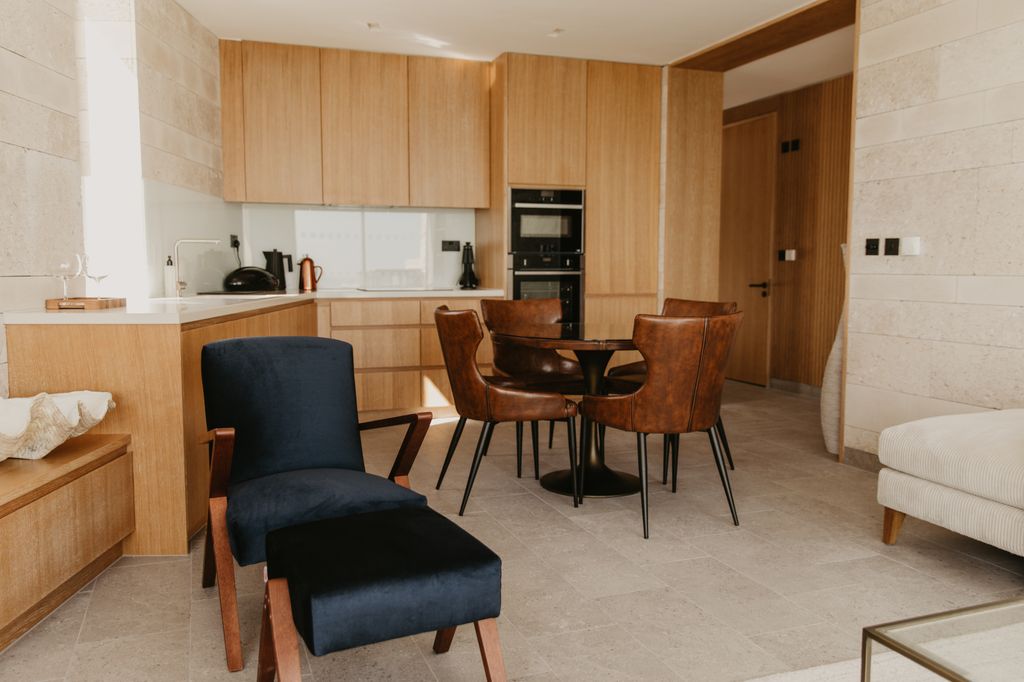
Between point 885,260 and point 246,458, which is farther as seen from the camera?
point 885,260

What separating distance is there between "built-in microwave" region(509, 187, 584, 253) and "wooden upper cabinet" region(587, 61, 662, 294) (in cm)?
10

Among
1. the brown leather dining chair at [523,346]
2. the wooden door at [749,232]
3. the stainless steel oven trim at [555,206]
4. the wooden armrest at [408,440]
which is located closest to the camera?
the wooden armrest at [408,440]

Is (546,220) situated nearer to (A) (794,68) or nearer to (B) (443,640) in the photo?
(A) (794,68)

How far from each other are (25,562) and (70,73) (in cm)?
224

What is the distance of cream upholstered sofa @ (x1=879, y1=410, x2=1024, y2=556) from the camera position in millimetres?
2568

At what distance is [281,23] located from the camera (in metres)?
4.96

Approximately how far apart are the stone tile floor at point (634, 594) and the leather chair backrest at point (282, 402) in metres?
0.52

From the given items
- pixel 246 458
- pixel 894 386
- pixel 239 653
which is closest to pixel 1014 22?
pixel 894 386

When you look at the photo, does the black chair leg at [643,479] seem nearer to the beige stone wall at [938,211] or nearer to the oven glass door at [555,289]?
the beige stone wall at [938,211]

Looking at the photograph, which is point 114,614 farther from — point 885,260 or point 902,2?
point 902,2

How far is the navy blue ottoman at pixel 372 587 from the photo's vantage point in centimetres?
158

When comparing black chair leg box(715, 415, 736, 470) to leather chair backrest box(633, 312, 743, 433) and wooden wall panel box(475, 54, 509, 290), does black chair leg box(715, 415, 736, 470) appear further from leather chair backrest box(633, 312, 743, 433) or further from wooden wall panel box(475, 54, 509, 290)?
wooden wall panel box(475, 54, 509, 290)

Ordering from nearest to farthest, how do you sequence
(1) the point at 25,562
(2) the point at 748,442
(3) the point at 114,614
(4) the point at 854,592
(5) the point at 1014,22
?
(1) the point at 25,562, (3) the point at 114,614, (4) the point at 854,592, (5) the point at 1014,22, (2) the point at 748,442

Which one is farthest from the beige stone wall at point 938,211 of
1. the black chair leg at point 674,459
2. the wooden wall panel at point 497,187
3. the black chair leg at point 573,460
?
the wooden wall panel at point 497,187
